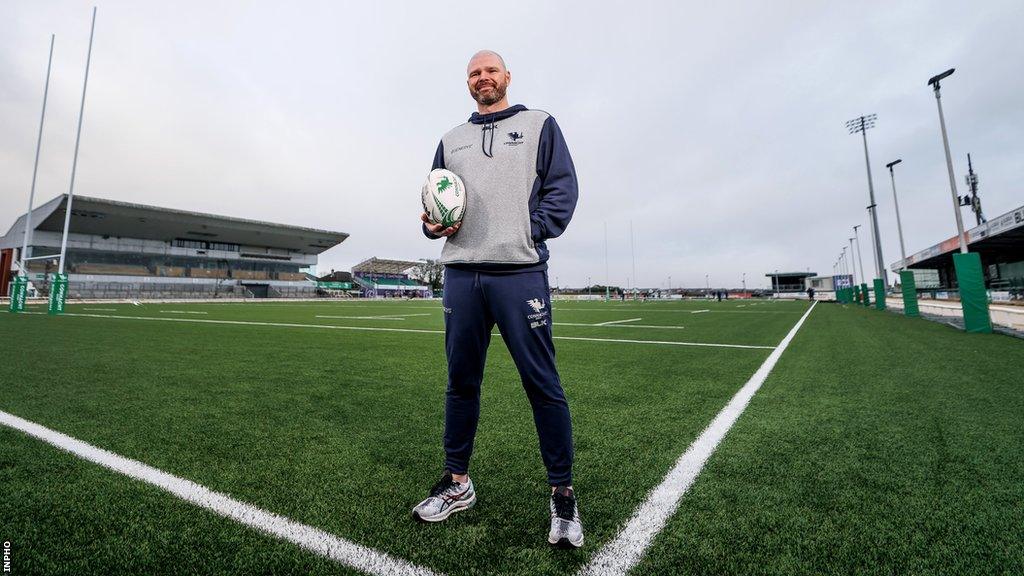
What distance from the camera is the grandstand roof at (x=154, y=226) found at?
146 ft

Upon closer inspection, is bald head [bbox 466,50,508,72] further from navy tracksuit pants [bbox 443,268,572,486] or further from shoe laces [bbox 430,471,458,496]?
shoe laces [bbox 430,471,458,496]

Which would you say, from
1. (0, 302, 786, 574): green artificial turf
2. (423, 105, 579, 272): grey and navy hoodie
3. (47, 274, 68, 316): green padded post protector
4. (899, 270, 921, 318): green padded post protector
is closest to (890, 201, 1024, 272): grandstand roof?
(899, 270, 921, 318): green padded post protector

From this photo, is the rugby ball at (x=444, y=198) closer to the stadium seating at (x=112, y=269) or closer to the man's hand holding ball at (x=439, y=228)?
the man's hand holding ball at (x=439, y=228)

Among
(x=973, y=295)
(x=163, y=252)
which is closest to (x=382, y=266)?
(x=163, y=252)

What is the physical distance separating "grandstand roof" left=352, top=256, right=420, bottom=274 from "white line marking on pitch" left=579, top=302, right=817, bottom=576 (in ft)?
289

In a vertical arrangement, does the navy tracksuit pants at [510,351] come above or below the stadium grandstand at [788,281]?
below

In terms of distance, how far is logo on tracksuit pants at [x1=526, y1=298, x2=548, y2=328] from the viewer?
5.41 ft

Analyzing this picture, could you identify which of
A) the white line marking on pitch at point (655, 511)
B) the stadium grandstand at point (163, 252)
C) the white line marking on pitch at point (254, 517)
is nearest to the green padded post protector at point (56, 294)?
the white line marking on pitch at point (254, 517)

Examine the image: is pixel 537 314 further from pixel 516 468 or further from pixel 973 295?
pixel 973 295

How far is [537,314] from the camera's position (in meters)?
1.66

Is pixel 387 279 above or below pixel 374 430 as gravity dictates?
above

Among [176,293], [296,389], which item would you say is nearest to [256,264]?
[176,293]

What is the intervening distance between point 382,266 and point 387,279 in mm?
6922

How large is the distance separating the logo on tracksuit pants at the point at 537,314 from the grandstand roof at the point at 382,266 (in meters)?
88.5
